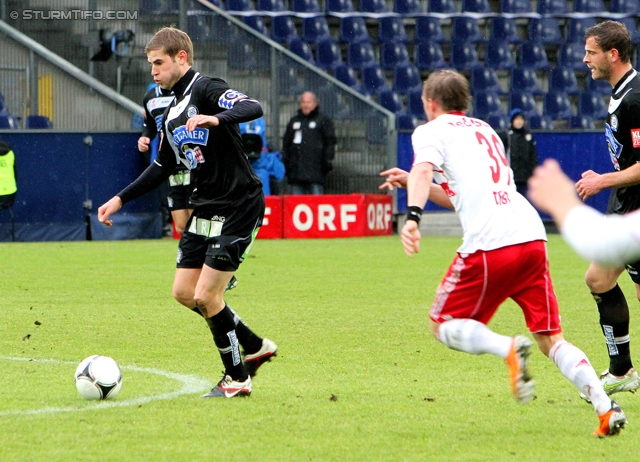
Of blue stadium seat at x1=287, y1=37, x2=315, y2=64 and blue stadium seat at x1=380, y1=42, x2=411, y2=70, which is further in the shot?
blue stadium seat at x1=380, y1=42, x2=411, y2=70

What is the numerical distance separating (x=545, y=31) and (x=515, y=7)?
92 cm

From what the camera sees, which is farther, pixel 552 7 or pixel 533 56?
pixel 552 7

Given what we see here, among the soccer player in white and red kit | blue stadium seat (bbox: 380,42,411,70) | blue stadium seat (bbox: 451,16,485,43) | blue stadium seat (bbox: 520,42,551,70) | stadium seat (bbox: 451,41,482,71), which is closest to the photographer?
the soccer player in white and red kit

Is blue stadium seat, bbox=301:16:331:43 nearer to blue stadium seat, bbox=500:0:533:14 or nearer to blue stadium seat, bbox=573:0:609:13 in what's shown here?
blue stadium seat, bbox=500:0:533:14

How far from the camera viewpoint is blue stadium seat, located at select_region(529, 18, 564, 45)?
23.0 metres

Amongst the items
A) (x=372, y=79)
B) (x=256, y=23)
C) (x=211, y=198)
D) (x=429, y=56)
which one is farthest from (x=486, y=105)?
(x=211, y=198)

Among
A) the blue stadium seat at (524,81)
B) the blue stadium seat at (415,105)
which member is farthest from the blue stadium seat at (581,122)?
the blue stadium seat at (415,105)

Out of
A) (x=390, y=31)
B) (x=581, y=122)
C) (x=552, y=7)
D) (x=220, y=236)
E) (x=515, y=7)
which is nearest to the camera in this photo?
(x=220, y=236)

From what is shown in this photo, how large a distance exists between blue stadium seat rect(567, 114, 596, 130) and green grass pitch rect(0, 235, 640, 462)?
10356 millimetres

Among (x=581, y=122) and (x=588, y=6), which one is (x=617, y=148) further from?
(x=588, y=6)

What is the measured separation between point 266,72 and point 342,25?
3292 mm

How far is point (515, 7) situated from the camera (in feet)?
76.9

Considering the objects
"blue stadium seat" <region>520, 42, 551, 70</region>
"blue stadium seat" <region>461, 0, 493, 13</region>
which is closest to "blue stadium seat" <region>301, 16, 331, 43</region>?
"blue stadium seat" <region>461, 0, 493, 13</region>

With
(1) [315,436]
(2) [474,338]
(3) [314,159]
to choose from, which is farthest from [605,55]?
(3) [314,159]
